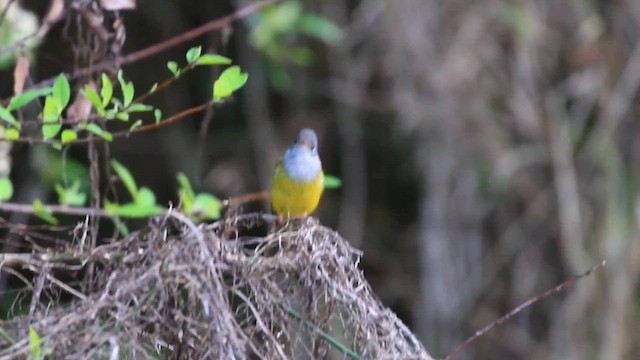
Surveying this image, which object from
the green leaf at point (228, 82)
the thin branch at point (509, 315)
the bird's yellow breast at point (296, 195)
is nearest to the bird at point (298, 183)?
the bird's yellow breast at point (296, 195)

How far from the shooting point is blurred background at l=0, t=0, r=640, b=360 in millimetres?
3949

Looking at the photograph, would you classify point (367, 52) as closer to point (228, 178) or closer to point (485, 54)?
point (485, 54)

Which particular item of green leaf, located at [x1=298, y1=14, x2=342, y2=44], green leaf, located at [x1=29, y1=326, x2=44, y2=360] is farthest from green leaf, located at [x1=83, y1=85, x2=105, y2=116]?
green leaf, located at [x1=298, y1=14, x2=342, y2=44]

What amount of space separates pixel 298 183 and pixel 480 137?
59.1 inches

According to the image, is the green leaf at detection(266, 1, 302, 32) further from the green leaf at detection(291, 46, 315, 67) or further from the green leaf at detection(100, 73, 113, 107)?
the green leaf at detection(100, 73, 113, 107)

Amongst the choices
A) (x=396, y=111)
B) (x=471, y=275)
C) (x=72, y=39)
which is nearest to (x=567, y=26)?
(x=396, y=111)

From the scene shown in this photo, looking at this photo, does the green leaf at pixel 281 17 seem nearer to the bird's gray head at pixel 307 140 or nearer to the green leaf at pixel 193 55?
the bird's gray head at pixel 307 140

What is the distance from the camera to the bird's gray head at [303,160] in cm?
269

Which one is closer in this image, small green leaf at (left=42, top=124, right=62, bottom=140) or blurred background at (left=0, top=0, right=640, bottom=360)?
small green leaf at (left=42, top=124, right=62, bottom=140)

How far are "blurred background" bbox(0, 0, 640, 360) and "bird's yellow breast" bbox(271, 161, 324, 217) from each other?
1.17 metres

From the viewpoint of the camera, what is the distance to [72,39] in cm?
204

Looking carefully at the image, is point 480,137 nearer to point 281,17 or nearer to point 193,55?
point 281,17

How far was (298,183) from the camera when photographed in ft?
8.77

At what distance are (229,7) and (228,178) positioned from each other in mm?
621
